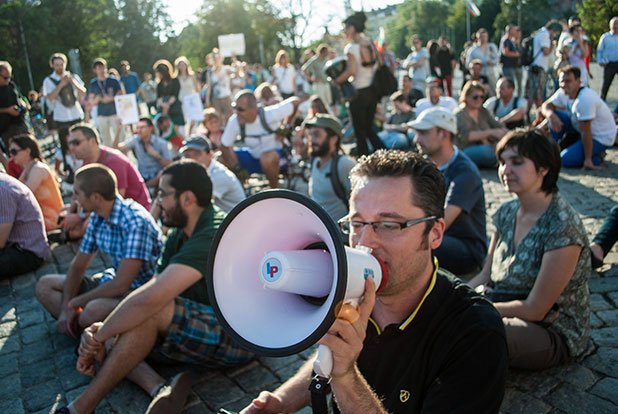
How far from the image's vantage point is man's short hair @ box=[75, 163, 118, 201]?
4078 mm

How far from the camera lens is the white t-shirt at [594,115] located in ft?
24.9

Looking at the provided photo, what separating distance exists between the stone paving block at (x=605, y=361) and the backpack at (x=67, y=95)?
402 inches

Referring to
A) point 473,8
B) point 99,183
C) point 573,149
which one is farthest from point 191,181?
point 473,8

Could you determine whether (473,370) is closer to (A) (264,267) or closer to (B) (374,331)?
(B) (374,331)

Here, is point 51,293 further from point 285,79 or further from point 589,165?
point 285,79

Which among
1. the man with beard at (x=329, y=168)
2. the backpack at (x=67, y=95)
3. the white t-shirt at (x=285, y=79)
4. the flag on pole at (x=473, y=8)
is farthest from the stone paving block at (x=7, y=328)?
the flag on pole at (x=473, y=8)

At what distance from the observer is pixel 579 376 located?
3.15 meters

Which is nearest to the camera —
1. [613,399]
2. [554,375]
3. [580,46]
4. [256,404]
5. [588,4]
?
[256,404]

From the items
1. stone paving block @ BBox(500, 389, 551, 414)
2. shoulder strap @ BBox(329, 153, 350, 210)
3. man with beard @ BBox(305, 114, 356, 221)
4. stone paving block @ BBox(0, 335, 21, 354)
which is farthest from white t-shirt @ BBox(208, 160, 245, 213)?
stone paving block @ BBox(500, 389, 551, 414)

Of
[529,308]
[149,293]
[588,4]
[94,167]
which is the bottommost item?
[529,308]

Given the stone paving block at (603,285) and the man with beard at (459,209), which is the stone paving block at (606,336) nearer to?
the stone paving block at (603,285)

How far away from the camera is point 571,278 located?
9.82ft

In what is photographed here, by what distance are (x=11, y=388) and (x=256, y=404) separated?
2.28 metres

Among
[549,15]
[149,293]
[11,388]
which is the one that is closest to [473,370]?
[149,293]
